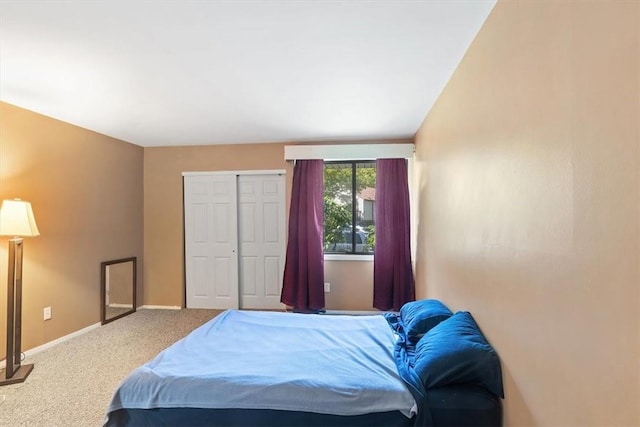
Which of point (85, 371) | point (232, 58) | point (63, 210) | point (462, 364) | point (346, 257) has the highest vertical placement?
point (232, 58)

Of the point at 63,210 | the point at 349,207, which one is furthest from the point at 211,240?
the point at 349,207

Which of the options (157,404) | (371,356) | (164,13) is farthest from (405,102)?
(157,404)

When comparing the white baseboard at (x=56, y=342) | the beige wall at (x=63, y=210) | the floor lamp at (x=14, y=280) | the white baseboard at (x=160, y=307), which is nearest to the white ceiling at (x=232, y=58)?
the beige wall at (x=63, y=210)

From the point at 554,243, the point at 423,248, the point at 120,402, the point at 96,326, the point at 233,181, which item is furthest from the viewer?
the point at 233,181

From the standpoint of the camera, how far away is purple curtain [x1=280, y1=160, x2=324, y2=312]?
3.90 m

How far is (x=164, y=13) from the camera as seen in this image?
1532mm

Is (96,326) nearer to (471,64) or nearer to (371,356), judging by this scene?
(371,356)

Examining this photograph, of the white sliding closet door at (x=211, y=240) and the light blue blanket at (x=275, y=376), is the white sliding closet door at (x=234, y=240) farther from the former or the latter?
the light blue blanket at (x=275, y=376)

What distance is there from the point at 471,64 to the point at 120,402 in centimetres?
273

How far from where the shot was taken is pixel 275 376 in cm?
161

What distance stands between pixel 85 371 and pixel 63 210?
1680 millimetres

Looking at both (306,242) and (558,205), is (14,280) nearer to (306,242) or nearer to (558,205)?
(306,242)

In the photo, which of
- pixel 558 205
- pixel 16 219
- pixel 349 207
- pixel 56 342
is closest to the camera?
pixel 558 205

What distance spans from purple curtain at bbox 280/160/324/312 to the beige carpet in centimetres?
127
